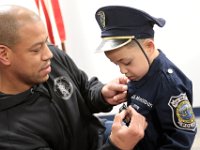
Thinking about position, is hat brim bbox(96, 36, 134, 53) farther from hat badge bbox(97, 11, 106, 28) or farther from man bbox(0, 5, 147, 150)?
man bbox(0, 5, 147, 150)

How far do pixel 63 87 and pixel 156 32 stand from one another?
1386 millimetres

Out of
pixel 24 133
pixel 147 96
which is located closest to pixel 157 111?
pixel 147 96

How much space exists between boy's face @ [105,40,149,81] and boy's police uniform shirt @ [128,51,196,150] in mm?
28

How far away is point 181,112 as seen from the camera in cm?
92

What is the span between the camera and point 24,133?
3.34ft

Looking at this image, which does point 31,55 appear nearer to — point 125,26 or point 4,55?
point 4,55

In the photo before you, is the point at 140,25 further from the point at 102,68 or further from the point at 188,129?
the point at 102,68

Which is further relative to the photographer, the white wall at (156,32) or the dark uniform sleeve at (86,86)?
the white wall at (156,32)

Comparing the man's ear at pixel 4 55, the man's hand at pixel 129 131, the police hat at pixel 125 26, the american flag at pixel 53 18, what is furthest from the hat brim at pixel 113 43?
the american flag at pixel 53 18

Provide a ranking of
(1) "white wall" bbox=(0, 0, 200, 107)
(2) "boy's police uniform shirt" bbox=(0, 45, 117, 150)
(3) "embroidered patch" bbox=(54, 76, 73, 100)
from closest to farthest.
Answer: (2) "boy's police uniform shirt" bbox=(0, 45, 117, 150), (3) "embroidered patch" bbox=(54, 76, 73, 100), (1) "white wall" bbox=(0, 0, 200, 107)

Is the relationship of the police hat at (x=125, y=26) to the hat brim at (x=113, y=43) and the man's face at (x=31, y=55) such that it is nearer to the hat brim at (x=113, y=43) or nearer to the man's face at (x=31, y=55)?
the hat brim at (x=113, y=43)

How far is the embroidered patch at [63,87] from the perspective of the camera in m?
1.14

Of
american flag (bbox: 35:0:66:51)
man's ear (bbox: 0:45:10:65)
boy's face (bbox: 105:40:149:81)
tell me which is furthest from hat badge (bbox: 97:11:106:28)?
american flag (bbox: 35:0:66:51)

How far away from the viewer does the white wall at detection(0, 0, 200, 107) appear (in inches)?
89.0
